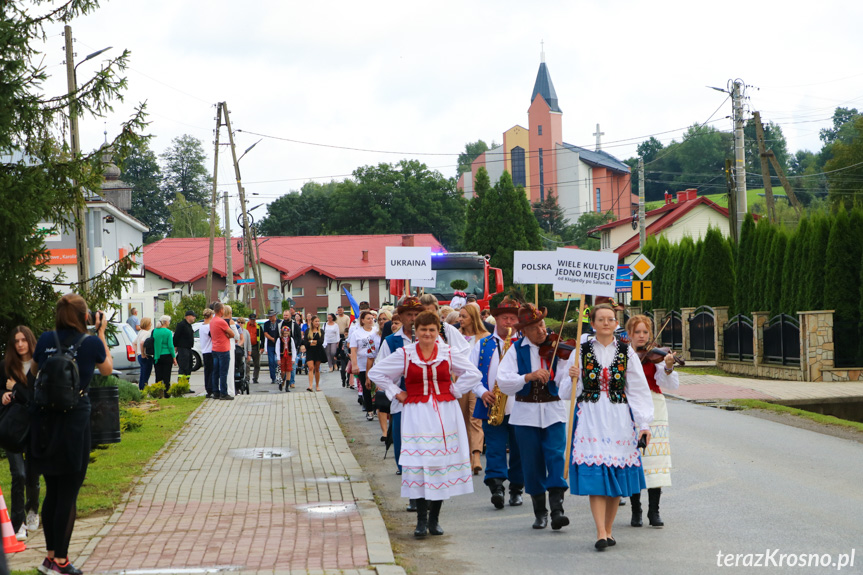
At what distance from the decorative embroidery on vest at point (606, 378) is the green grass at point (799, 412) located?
898 centimetres

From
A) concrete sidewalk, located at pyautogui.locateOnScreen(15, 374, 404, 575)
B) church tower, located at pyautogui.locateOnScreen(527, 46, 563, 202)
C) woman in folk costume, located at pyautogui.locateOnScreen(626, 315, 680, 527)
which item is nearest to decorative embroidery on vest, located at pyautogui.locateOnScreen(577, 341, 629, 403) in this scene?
woman in folk costume, located at pyautogui.locateOnScreen(626, 315, 680, 527)

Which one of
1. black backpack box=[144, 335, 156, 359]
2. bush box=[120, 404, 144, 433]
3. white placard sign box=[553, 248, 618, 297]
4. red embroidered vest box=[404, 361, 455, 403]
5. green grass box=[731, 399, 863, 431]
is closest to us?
red embroidered vest box=[404, 361, 455, 403]

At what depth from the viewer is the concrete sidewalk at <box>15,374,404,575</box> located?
6742mm

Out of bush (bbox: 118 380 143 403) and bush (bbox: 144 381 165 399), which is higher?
bush (bbox: 118 380 143 403)

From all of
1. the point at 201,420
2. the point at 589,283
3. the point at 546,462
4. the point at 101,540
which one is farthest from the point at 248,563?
the point at 201,420

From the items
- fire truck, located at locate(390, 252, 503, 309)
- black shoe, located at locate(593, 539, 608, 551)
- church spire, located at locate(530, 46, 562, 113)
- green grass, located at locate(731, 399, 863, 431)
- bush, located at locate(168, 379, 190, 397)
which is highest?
church spire, located at locate(530, 46, 562, 113)

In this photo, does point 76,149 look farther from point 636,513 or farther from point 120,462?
point 636,513

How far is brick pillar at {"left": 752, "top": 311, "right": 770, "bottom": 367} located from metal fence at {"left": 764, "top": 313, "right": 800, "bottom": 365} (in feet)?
0.73

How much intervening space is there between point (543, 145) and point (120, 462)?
104 metres

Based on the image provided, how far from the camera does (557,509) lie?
791cm

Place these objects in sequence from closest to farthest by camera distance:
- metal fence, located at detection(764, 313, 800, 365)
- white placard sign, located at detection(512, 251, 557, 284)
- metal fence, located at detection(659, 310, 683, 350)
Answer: white placard sign, located at detection(512, 251, 557, 284) → metal fence, located at detection(764, 313, 800, 365) → metal fence, located at detection(659, 310, 683, 350)

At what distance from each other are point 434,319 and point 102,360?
2.49 metres

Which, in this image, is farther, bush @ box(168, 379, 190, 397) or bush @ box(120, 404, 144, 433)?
bush @ box(168, 379, 190, 397)

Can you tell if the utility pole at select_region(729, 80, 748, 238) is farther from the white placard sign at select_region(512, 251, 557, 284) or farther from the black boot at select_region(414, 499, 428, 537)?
the black boot at select_region(414, 499, 428, 537)
